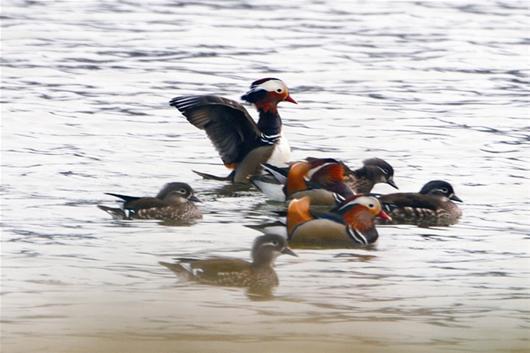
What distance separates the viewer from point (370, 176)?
1352 cm

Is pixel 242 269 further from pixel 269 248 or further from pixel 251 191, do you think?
pixel 251 191

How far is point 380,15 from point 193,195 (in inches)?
518

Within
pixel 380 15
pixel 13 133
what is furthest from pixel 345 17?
pixel 13 133

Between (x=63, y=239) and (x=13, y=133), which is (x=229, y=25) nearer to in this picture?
(x=13, y=133)

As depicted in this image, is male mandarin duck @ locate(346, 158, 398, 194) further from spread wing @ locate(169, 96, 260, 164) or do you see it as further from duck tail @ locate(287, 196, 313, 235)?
duck tail @ locate(287, 196, 313, 235)

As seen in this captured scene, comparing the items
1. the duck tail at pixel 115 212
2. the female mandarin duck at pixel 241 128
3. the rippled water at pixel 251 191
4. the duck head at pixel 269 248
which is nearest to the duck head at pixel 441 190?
the rippled water at pixel 251 191

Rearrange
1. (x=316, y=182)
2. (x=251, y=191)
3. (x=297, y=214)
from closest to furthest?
(x=297, y=214) < (x=316, y=182) < (x=251, y=191)

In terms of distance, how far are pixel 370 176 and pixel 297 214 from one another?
2.04 m

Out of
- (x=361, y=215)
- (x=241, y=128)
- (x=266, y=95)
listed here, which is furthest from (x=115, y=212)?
(x=266, y=95)

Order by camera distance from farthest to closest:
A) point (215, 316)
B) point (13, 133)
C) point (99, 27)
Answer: point (99, 27), point (13, 133), point (215, 316)

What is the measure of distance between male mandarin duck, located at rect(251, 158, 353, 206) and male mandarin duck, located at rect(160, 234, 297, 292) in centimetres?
232

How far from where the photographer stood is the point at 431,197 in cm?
1258

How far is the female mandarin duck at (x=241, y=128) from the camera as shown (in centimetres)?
1420

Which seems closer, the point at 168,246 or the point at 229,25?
the point at 168,246
